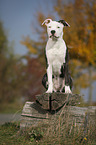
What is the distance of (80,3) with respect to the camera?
39.1 ft

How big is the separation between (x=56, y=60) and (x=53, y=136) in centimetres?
134

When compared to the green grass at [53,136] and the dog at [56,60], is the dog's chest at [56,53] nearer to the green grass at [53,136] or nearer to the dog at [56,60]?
the dog at [56,60]

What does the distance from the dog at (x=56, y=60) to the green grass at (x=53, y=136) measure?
2.22ft

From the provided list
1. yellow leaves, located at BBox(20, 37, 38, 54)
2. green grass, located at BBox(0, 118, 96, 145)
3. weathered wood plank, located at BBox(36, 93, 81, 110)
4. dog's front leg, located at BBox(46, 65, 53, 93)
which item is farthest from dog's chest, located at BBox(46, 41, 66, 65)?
yellow leaves, located at BBox(20, 37, 38, 54)

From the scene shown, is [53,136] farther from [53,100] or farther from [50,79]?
[50,79]

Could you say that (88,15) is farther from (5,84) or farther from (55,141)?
(55,141)

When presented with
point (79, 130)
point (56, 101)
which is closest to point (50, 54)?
point (56, 101)

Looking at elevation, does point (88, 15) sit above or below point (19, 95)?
above

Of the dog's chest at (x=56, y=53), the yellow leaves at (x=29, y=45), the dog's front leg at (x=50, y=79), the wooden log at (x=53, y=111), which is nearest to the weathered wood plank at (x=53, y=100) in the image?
the wooden log at (x=53, y=111)

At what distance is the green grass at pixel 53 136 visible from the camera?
302 cm

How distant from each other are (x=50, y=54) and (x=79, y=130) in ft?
4.68

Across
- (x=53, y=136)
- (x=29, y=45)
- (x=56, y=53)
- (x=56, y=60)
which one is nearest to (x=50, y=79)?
(x=56, y=60)

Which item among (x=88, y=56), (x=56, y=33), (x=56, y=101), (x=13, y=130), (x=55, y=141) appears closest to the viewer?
(x=55, y=141)

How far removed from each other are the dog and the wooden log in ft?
0.94
